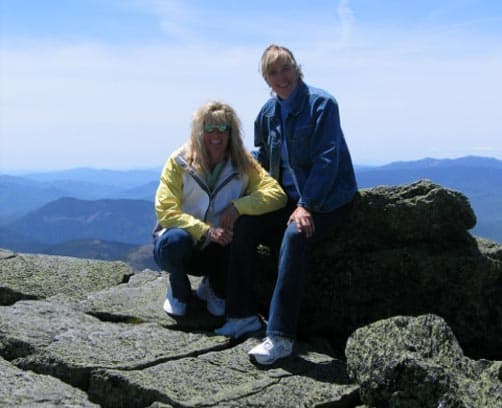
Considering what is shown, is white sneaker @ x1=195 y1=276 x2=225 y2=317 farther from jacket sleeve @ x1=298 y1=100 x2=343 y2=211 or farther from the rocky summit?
jacket sleeve @ x1=298 y1=100 x2=343 y2=211

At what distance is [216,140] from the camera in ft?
30.1

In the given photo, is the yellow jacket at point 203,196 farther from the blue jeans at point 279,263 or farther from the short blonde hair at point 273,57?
the short blonde hair at point 273,57

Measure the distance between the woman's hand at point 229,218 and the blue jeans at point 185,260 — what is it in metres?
0.52

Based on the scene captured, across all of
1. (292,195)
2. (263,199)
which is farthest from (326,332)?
(263,199)

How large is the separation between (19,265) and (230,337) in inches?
231

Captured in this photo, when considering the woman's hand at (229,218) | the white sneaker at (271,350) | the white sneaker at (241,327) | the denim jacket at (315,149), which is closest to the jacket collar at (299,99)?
the denim jacket at (315,149)

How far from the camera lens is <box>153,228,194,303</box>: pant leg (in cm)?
876

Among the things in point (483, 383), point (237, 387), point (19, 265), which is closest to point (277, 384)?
point (237, 387)

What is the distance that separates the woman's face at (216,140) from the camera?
29.6 ft

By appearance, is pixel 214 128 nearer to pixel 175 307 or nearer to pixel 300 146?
pixel 300 146

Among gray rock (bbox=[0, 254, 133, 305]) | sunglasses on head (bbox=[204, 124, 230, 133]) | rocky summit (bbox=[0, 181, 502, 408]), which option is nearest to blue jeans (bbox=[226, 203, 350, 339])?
rocky summit (bbox=[0, 181, 502, 408])

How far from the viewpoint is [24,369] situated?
8.00 metres

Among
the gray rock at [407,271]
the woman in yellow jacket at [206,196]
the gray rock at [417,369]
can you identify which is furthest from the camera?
the gray rock at [407,271]

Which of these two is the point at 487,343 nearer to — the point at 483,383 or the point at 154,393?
the point at 483,383
